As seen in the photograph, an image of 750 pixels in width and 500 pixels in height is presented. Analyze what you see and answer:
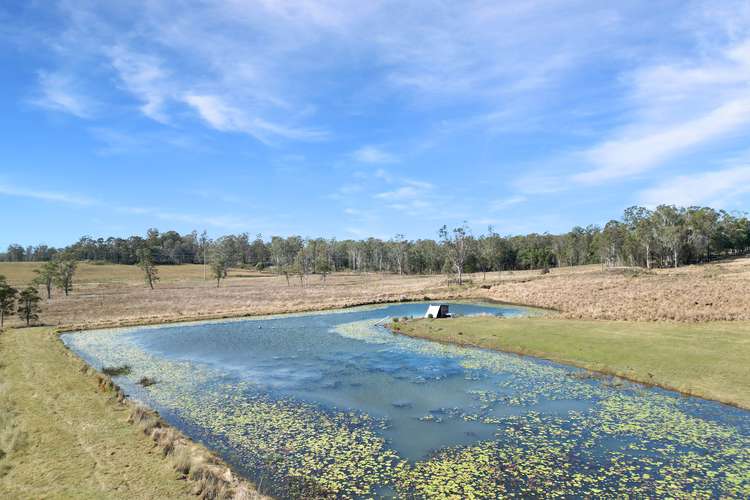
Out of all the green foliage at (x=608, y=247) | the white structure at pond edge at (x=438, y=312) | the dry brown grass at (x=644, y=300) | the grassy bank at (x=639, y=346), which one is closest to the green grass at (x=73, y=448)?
the grassy bank at (x=639, y=346)

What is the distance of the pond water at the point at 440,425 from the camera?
14.8m

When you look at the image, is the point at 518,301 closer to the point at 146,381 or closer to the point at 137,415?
the point at 146,381

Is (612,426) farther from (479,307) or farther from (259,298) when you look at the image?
(259,298)

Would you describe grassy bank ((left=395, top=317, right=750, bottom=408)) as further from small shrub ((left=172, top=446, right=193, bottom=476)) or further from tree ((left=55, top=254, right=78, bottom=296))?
tree ((left=55, top=254, right=78, bottom=296))

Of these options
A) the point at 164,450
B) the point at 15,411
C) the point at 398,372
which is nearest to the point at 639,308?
the point at 398,372

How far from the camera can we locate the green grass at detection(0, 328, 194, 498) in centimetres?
1348

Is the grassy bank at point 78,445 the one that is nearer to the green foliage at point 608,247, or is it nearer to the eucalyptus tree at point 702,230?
the green foliage at point 608,247

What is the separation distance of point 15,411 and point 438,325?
34064 millimetres

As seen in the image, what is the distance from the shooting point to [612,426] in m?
19.2

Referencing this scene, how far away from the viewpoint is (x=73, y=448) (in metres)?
16.2

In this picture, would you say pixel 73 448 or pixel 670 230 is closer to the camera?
pixel 73 448

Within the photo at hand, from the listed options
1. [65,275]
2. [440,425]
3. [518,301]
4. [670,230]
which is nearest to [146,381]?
[440,425]

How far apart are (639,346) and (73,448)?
32160mm

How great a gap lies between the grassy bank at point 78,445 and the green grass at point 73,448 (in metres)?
0.03
